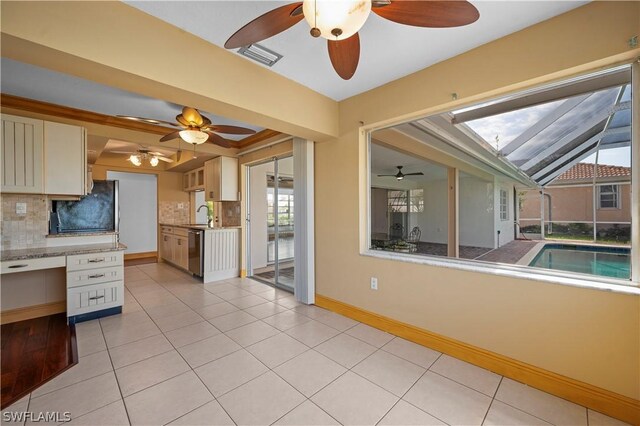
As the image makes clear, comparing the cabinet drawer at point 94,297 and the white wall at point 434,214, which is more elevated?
the white wall at point 434,214

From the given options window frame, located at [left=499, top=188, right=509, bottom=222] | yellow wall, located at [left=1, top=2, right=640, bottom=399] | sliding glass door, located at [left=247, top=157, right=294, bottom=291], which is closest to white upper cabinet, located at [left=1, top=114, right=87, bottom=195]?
yellow wall, located at [left=1, top=2, right=640, bottom=399]

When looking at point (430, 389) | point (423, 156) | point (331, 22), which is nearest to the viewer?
point (331, 22)

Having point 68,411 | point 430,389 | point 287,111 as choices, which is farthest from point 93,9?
point 430,389

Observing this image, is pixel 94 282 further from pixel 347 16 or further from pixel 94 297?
pixel 347 16

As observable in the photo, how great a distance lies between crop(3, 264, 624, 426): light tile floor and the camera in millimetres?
1556

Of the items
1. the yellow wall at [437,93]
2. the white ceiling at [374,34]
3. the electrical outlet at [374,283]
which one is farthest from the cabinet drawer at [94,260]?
the electrical outlet at [374,283]

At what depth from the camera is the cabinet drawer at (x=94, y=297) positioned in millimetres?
2805

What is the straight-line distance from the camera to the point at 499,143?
289cm

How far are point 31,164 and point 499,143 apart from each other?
5.31 m

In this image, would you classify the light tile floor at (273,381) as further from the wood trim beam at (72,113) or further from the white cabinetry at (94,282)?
the wood trim beam at (72,113)

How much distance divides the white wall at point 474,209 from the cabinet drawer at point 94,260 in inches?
196

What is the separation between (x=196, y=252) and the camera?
4.56 meters

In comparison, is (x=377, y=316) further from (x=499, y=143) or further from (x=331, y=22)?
(x=331, y=22)

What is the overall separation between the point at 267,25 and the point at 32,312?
167 inches
